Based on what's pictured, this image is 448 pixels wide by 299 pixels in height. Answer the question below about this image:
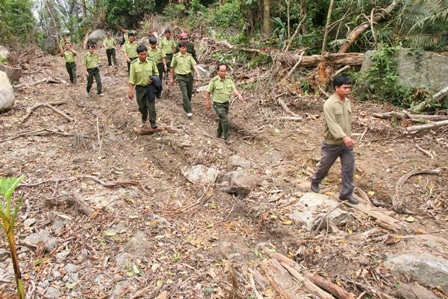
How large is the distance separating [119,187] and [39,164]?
1.81 meters

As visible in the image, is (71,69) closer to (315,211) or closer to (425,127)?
(315,211)

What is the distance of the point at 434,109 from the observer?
23.7 ft

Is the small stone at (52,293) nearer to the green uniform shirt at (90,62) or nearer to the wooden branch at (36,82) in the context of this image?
the green uniform shirt at (90,62)

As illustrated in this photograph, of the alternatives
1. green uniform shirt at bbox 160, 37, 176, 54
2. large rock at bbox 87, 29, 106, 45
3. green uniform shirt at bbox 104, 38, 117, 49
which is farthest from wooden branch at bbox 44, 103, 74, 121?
large rock at bbox 87, 29, 106, 45

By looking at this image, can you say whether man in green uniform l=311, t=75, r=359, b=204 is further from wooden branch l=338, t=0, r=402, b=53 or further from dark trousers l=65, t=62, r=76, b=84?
dark trousers l=65, t=62, r=76, b=84

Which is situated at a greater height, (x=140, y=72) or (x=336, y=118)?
(x=140, y=72)

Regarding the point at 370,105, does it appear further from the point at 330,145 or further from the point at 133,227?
the point at 133,227

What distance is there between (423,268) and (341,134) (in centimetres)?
177

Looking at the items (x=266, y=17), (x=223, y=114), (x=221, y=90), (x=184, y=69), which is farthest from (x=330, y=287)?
(x=266, y=17)

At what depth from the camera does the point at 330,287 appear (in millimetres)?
3514

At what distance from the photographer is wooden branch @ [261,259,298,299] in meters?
3.56

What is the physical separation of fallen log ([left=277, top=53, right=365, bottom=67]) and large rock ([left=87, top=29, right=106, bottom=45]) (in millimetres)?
16508

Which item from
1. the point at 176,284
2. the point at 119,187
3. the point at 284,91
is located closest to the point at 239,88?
the point at 284,91

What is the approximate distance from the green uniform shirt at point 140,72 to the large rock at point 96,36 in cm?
1712
